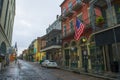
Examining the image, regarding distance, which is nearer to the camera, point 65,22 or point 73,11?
point 73,11

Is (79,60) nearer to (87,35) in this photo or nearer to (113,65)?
(87,35)

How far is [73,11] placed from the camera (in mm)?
25141

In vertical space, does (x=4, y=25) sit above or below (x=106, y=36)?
above

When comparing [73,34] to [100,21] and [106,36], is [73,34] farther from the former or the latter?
[106,36]

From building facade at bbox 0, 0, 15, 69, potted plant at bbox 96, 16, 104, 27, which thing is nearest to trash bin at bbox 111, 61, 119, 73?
potted plant at bbox 96, 16, 104, 27

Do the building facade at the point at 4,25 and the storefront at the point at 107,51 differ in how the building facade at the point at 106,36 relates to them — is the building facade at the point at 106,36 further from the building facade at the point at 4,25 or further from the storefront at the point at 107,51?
the building facade at the point at 4,25

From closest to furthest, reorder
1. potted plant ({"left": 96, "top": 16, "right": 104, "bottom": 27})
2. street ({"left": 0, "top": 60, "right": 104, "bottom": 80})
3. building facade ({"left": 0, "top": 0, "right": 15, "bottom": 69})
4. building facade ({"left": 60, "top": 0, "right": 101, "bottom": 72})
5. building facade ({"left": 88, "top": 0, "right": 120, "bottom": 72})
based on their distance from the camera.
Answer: street ({"left": 0, "top": 60, "right": 104, "bottom": 80}), building facade ({"left": 88, "top": 0, "right": 120, "bottom": 72}), potted plant ({"left": 96, "top": 16, "right": 104, "bottom": 27}), building facade ({"left": 0, "top": 0, "right": 15, "bottom": 69}), building facade ({"left": 60, "top": 0, "right": 101, "bottom": 72})

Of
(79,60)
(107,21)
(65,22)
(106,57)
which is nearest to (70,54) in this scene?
(79,60)

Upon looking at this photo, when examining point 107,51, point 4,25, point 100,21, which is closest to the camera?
point 100,21

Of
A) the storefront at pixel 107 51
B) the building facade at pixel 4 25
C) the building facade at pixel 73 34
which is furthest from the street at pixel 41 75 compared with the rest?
the building facade at pixel 4 25

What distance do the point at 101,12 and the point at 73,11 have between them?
25.7ft

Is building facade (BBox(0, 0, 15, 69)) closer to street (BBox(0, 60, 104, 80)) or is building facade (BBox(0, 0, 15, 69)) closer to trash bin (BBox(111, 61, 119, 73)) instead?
street (BBox(0, 60, 104, 80))

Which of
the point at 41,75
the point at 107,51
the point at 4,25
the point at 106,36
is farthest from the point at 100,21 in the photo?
the point at 4,25

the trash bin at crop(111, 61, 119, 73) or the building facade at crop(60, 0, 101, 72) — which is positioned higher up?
the building facade at crop(60, 0, 101, 72)
